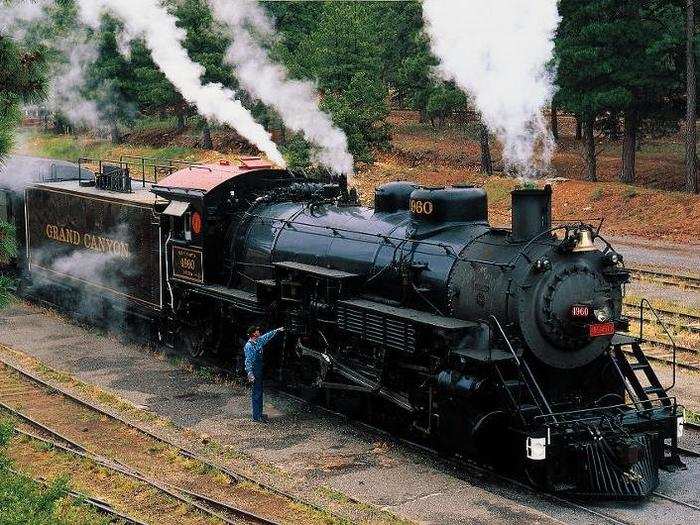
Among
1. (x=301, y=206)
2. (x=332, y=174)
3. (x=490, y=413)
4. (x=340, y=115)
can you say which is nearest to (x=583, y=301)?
(x=490, y=413)

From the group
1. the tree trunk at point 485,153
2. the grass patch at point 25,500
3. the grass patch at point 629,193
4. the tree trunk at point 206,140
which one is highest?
the tree trunk at point 206,140

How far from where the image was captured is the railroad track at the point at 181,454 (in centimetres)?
1036

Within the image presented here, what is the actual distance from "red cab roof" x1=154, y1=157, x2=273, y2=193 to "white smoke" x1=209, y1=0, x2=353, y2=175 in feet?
5.03

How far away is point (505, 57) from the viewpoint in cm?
1312

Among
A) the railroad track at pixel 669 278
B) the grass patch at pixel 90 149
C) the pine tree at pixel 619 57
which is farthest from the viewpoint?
the grass patch at pixel 90 149

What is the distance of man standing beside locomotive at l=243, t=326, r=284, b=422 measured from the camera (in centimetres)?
1381

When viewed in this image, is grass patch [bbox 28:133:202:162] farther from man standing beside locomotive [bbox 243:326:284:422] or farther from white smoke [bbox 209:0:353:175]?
man standing beside locomotive [bbox 243:326:284:422]

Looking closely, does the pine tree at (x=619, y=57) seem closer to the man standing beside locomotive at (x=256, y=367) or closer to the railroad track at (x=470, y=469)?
the man standing beside locomotive at (x=256, y=367)

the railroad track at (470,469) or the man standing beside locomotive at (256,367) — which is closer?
the railroad track at (470,469)

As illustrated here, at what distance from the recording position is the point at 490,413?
1094cm

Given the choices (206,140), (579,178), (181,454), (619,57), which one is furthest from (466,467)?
(206,140)

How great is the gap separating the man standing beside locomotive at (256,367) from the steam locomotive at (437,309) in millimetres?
488

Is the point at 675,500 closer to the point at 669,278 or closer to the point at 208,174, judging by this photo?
the point at 208,174

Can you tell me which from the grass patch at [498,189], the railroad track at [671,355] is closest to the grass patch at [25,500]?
the railroad track at [671,355]
